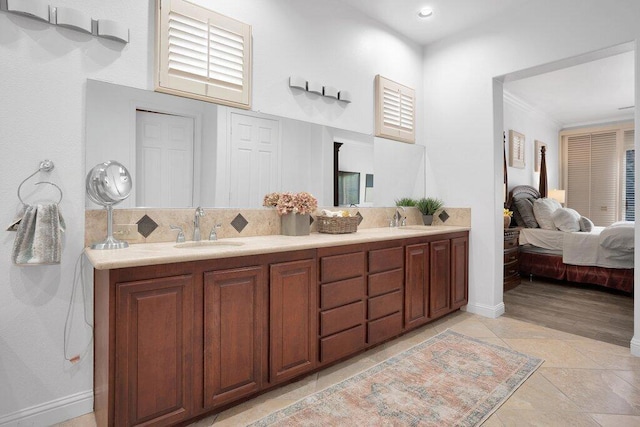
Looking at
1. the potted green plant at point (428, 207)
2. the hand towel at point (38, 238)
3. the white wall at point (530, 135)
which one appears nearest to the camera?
the hand towel at point (38, 238)

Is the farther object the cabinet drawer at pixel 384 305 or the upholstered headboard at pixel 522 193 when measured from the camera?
the upholstered headboard at pixel 522 193

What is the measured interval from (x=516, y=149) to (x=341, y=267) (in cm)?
488

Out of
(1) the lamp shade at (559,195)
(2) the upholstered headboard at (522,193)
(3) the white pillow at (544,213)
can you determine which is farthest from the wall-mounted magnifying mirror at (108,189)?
(1) the lamp shade at (559,195)

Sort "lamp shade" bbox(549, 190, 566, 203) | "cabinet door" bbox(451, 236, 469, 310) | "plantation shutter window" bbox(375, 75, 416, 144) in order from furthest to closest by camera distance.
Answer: "lamp shade" bbox(549, 190, 566, 203), "plantation shutter window" bbox(375, 75, 416, 144), "cabinet door" bbox(451, 236, 469, 310)

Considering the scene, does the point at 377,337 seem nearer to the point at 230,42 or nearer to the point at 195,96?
the point at 195,96

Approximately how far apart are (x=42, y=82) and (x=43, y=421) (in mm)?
1710

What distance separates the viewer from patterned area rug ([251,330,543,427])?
1788mm

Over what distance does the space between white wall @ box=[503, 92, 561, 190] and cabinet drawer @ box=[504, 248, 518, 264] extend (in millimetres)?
1489

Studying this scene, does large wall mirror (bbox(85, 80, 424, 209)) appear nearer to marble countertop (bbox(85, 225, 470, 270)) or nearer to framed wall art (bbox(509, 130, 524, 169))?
marble countertop (bbox(85, 225, 470, 270))

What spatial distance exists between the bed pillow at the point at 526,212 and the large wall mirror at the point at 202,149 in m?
3.64

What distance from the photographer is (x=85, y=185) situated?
1.88m

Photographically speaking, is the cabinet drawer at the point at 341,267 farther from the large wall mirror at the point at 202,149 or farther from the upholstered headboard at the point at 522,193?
the upholstered headboard at the point at 522,193

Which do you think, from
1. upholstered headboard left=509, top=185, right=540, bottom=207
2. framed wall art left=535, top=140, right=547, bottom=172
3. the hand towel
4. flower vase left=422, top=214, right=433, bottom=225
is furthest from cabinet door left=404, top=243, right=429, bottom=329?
framed wall art left=535, top=140, right=547, bottom=172

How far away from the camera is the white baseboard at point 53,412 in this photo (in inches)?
65.9
